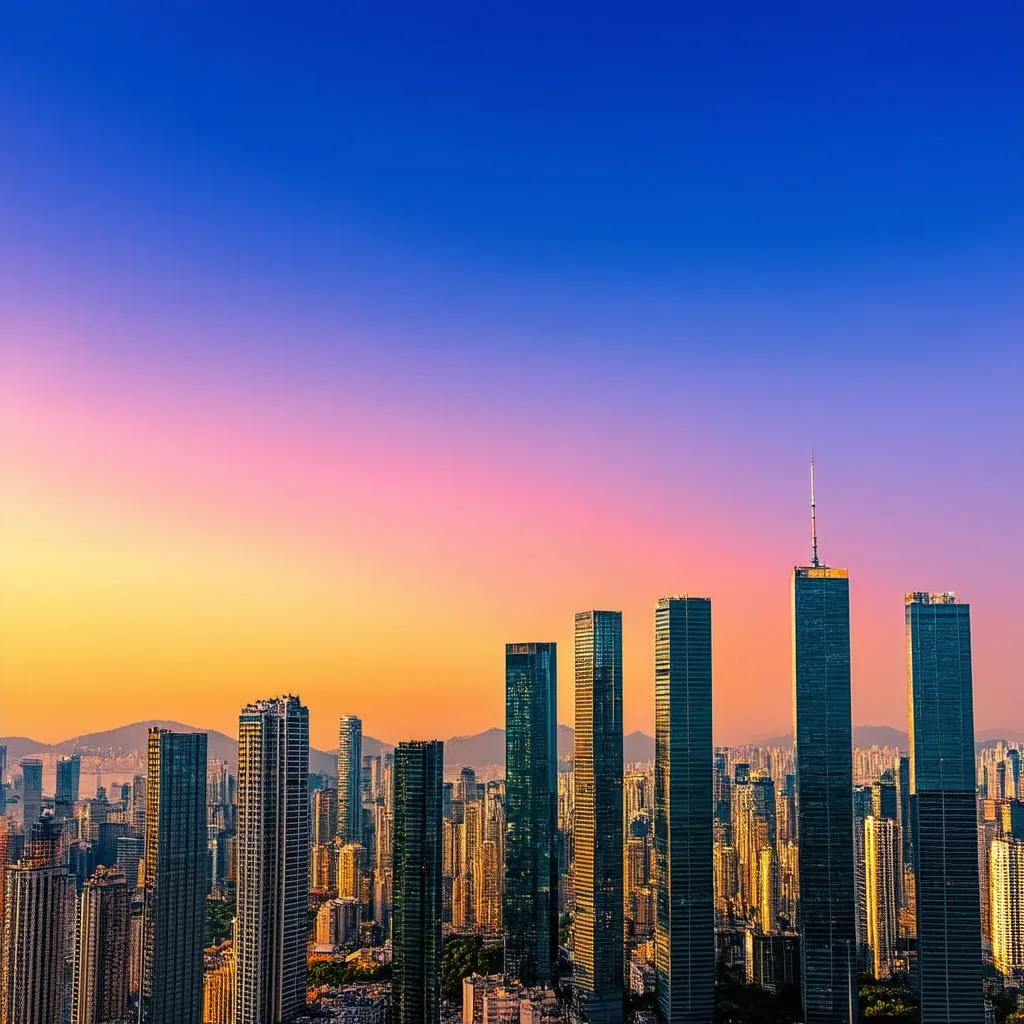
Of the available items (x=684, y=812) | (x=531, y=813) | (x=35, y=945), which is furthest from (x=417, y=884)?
(x=684, y=812)

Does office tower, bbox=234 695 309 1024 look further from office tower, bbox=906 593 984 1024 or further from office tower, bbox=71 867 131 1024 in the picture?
office tower, bbox=906 593 984 1024

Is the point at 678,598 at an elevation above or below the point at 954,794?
above

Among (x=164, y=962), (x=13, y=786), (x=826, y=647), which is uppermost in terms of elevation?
(x=826, y=647)

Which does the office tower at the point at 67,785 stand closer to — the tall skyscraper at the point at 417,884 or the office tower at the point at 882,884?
the tall skyscraper at the point at 417,884

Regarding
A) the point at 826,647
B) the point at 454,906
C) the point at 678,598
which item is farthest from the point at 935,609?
the point at 454,906

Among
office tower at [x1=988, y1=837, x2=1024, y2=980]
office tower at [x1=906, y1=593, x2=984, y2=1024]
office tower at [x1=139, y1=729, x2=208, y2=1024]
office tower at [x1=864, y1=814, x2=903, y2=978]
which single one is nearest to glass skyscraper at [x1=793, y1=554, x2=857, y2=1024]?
office tower at [x1=906, y1=593, x2=984, y2=1024]

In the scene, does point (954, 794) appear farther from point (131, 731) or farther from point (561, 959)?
point (131, 731)

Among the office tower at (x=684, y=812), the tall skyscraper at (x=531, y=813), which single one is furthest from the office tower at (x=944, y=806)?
the tall skyscraper at (x=531, y=813)
